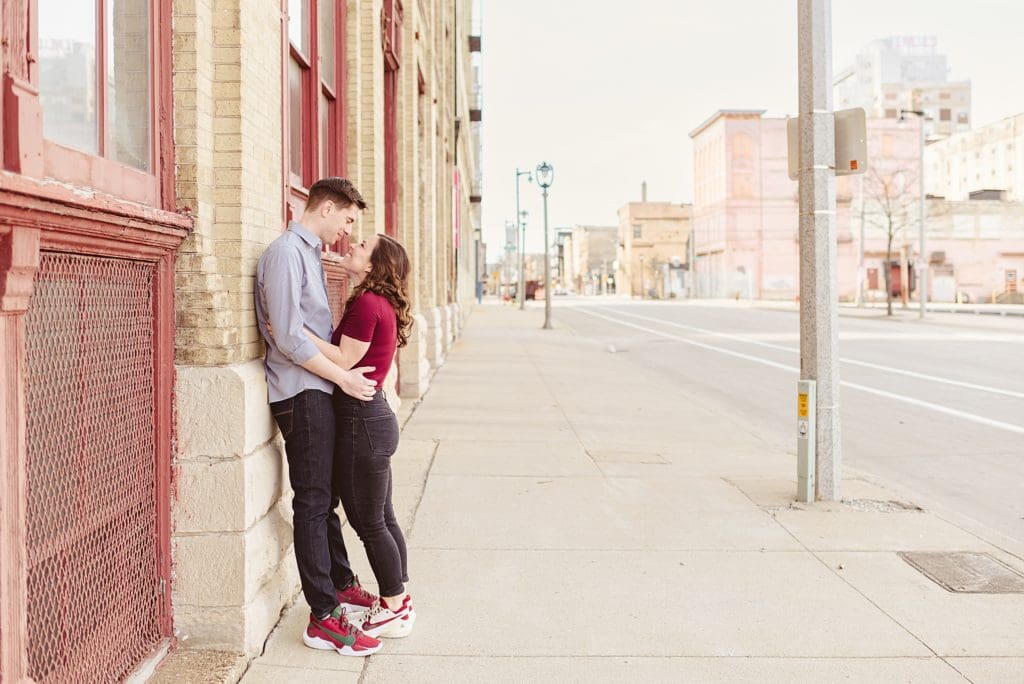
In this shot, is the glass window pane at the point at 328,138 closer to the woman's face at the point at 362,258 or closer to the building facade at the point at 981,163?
the woman's face at the point at 362,258

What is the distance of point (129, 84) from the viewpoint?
12.3ft

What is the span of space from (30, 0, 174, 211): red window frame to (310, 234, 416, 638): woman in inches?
34.8

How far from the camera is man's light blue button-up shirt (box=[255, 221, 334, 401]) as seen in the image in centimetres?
405

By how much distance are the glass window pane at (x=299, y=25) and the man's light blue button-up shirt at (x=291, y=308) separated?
8.53 ft

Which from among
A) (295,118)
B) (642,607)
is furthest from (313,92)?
(642,607)

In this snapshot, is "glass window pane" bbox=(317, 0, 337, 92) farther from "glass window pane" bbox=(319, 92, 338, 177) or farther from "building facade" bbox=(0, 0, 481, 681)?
"building facade" bbox=(0, 0, 481, 681)

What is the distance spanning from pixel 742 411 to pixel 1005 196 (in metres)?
79.4

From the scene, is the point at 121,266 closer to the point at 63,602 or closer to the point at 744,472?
the point at 63,602

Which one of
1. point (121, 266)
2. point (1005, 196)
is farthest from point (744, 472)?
point (1005, 196)

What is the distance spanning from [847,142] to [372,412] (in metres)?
4.79

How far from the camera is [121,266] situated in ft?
11.4

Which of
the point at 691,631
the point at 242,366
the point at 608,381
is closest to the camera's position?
the point at 242,366

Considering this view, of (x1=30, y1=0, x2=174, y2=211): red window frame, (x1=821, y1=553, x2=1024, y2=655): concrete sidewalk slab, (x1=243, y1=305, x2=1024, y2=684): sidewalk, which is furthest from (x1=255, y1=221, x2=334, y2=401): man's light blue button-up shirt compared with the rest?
(x1=821, y1=553, x2=1024, y2=655): concrete sidewalk slab

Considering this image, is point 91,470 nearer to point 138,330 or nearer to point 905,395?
point 138,330
